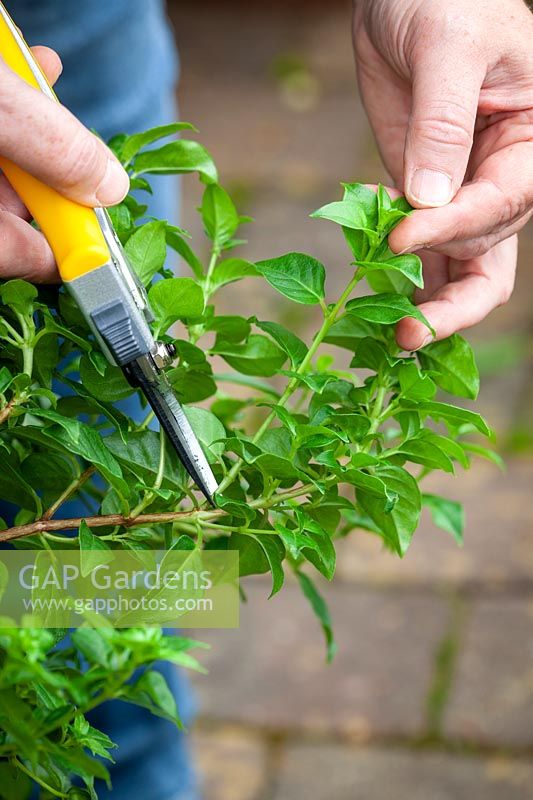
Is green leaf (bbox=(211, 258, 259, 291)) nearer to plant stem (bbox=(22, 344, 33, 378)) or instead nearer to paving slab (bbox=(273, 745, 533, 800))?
plant stem (bbox=(22, 344, 33, 378))

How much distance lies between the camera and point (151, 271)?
575 mm

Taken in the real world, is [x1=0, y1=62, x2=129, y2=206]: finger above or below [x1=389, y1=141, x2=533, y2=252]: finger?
above

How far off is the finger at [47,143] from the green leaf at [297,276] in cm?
10

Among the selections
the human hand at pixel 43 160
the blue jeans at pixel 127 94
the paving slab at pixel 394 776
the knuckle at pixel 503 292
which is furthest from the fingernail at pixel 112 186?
the paving slab at pixel 394 776

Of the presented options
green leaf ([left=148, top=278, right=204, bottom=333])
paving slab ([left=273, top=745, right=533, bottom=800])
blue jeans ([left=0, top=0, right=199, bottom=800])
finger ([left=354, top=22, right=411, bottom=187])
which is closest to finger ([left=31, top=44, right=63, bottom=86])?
green leaf ([left=148, top=278, right=204, bottom=333])

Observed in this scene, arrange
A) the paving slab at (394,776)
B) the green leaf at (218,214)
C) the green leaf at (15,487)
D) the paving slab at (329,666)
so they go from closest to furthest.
Answer: the green leaf at (15,487), the green leaf at (218,214), the paving slab at (394,776), the paving slab at (329,666)

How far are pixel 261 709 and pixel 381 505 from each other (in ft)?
3.24

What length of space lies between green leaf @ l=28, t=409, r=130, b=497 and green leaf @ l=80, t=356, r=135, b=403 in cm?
3

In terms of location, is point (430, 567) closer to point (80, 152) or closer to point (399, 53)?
point (399, 53)

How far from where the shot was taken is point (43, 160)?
1.74 feet

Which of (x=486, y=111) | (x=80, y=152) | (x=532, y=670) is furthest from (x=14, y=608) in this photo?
(x=532, y=670)

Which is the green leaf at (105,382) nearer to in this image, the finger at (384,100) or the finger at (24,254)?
the finger at (24,254)

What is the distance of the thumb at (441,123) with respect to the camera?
25.7 inches

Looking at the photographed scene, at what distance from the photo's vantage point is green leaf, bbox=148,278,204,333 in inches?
21.3
